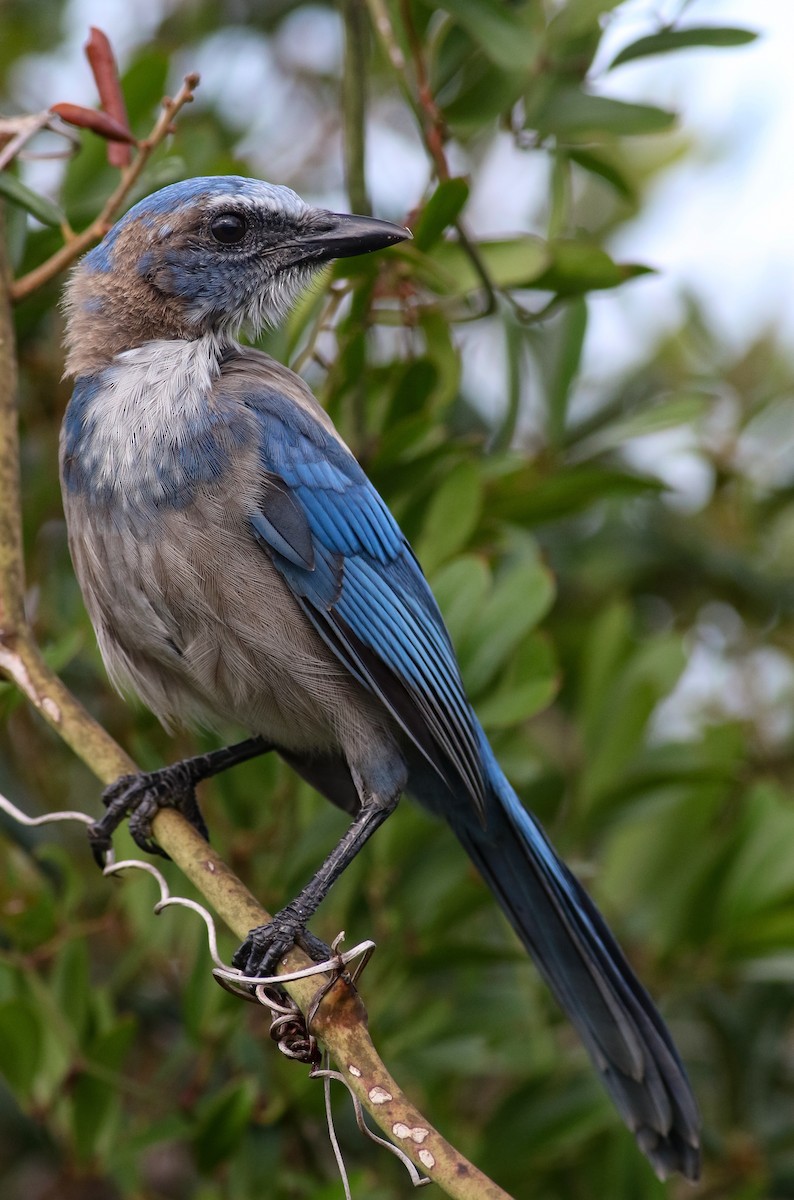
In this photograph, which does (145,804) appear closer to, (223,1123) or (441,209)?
(223,1123)

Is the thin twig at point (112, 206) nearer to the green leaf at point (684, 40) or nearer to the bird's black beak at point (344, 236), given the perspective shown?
the bird's black beak at point (344, 236)

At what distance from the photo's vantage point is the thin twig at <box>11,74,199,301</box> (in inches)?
121

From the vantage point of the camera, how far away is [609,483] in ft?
12.4

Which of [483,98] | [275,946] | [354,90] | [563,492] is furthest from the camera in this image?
[563,492]

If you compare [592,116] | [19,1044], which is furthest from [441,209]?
[19,1044]

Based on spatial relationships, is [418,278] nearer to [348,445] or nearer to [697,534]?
[348,445]

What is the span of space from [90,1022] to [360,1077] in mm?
1201

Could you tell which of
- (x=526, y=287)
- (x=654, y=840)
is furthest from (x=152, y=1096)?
(x=526, y=287)

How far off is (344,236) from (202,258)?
391 millimetres

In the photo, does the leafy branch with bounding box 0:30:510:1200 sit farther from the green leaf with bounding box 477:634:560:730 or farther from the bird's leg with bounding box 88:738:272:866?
the green leaf with bounding box 477:634:560:730

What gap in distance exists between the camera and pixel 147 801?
10.8ft

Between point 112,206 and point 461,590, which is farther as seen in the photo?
point 461,590

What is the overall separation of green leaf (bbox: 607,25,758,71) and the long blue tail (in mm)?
1862

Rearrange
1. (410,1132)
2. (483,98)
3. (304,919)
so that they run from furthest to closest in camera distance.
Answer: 1. (483,98)
2. (304,919)
3. (410,1132)
